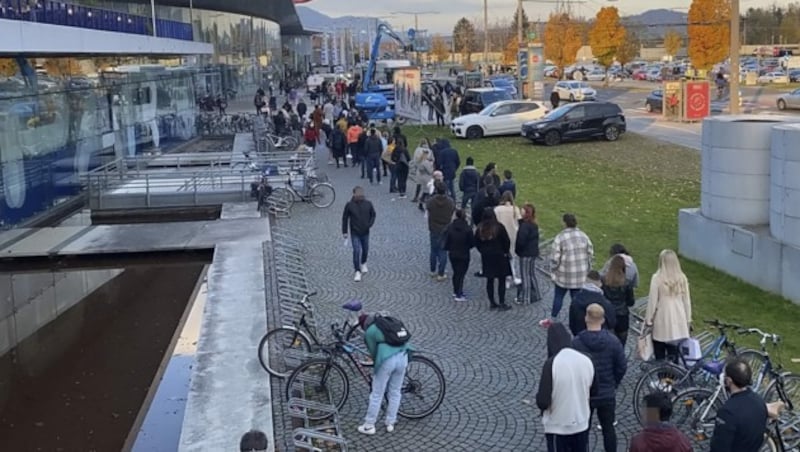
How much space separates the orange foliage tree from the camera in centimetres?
8200

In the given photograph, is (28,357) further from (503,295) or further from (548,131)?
(548,131)

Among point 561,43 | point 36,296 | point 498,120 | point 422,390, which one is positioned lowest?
point 36,296

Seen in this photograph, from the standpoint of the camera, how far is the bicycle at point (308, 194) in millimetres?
22641

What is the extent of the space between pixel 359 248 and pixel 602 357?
8130mm

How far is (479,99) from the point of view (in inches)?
1721

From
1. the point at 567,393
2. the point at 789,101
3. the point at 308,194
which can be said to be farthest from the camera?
the point at 789,101

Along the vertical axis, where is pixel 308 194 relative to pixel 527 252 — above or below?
below

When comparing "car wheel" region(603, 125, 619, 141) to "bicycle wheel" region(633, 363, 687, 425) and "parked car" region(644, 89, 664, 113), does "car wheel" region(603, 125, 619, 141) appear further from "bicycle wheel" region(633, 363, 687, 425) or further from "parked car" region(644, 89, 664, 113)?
"bicycle wheel" region(633, 363, 687, 425)

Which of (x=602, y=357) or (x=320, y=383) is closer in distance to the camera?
(x=602, y=357)

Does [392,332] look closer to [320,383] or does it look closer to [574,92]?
[320,383]

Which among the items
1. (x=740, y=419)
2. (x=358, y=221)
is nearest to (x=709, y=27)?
(x=358, y=221)

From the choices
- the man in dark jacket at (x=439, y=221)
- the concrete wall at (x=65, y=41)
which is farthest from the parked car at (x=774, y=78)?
the man in dark jacket at (x=439, y=221)

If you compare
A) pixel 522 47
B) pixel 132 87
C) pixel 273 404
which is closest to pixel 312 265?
pixel 273 404

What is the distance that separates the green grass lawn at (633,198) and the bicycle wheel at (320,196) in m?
4.83
